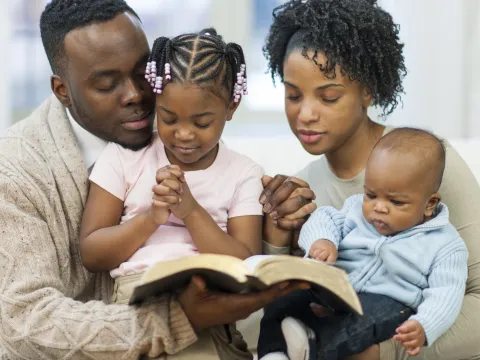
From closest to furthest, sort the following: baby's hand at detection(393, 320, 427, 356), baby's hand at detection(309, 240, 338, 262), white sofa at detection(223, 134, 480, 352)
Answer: baby's hand at detection(393, 320, 427, 356), baby's hand at detection(309, 240, 338, 262), white sofa at detection(223, 134, 480, 352)

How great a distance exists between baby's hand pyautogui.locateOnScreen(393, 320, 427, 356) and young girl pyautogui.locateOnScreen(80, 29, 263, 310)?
45 centimetres

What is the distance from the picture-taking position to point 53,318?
1795 mm

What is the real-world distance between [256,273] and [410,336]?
1.30 ft

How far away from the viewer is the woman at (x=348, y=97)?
1999 millimetres

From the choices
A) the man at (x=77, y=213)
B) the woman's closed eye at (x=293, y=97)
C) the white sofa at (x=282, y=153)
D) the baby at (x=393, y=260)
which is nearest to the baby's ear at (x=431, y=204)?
the baby at (x=393, y=260)

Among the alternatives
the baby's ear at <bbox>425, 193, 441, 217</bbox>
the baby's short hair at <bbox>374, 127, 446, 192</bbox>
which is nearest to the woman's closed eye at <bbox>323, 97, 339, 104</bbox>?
the baby's short hair at <bbox>374, 127, 446, 192</bbox>

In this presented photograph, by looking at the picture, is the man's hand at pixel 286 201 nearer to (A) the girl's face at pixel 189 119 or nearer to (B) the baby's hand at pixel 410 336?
(A) the girl's face at pixel 189 119

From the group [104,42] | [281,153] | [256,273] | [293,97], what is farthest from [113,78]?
[281,153]

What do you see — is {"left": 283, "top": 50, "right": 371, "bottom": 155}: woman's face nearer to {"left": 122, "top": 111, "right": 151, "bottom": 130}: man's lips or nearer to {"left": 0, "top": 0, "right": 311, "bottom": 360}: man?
{"left": 0, "top": 0, "right": 311, "bottom": 360}: man

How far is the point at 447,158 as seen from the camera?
2.10 metres

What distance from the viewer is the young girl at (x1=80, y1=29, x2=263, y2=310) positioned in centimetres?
188

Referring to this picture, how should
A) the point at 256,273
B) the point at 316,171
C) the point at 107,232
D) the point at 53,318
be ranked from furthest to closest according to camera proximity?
1. the point at 316,171
2. the point at 107,232
3. the point at 53,318
4. the point at 256,273

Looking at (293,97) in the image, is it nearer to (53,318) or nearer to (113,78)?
(113,78)

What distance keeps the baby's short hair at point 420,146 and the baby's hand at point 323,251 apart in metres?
0.26
